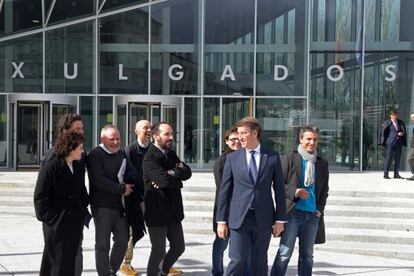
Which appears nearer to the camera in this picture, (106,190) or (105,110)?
(106,190)

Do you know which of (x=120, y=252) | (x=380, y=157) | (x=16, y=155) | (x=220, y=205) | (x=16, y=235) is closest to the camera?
(x=220, y=205)

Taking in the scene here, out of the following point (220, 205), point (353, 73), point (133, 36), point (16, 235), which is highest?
point (133, 36)

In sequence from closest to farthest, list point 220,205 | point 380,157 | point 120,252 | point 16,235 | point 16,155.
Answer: point 220,205 < point 120,252 < point 16,235 < point 16,155 < point 380,157

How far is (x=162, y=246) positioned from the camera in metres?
5.82

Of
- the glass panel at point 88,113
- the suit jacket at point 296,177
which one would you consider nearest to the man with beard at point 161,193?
the suit jacket at point 296,177

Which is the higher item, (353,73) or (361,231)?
(353,73)

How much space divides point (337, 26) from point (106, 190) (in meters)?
14.6

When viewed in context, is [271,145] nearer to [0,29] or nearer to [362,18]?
[362,18]

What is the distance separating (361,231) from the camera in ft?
31.1

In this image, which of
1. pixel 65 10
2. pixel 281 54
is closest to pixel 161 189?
pixel 281 54

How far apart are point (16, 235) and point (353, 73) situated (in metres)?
12.7

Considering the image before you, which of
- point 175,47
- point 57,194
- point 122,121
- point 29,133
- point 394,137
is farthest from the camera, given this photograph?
point 175,47

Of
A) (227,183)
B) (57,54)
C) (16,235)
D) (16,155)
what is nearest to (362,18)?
(57,54)

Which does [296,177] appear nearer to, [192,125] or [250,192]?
[250,192]
